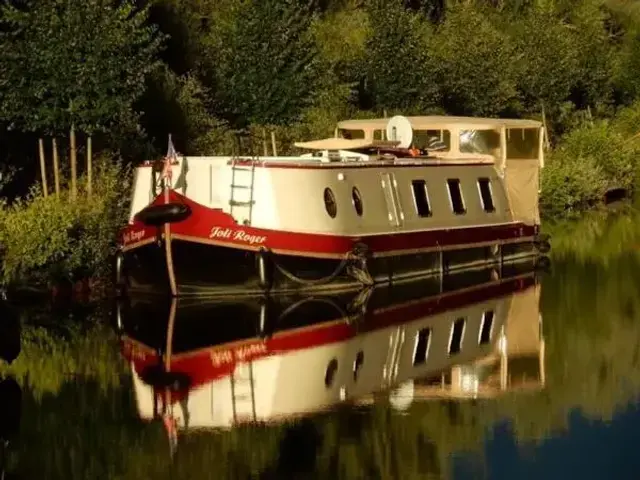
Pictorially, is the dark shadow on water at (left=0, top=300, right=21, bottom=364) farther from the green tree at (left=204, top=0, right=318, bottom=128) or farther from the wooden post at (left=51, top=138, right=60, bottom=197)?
the green tree at (left=204, top=0, right=318, bottom=128)

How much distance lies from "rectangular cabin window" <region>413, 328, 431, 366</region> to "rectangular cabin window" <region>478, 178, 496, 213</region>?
717 cm

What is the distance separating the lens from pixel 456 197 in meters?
25.8

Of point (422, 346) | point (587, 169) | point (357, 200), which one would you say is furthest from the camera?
point (587, 169)

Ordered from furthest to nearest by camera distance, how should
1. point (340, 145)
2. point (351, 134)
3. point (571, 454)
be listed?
1. point (351, 134)
2. point (340, 145)
3. point (571, 454)

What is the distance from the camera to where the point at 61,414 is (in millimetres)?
14609

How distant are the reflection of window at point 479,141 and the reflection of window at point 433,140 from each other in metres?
0.27

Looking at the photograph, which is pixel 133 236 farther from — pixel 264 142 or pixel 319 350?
pixel 264 142

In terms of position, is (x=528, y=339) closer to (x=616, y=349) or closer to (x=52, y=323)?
(x=616, y=349)

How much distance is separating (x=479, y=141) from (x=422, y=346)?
9.68 metres

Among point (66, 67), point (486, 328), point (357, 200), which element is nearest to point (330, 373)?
point (486, 328)

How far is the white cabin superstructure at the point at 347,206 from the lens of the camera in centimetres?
2122

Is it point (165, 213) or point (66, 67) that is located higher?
point (66, 67)

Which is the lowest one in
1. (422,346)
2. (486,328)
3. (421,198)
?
(486,328)

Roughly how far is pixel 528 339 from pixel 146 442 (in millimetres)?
6965
